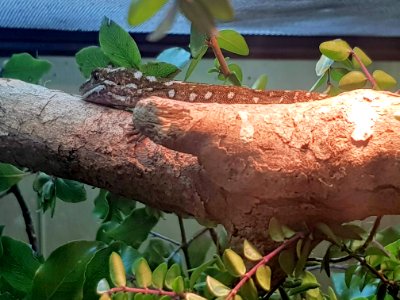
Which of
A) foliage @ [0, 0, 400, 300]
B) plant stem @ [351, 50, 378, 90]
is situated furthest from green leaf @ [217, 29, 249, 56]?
plant stem @ [351, 50, 378, 90]

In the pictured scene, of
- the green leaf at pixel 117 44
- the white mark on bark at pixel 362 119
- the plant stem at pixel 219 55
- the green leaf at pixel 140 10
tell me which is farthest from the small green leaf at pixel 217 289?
the green leaf at pixel 117 44

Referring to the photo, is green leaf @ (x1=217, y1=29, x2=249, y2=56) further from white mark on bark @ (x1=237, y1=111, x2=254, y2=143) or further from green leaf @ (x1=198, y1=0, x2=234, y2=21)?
green leaf @ (x1=198, y1=0, x2=234, y2=21)

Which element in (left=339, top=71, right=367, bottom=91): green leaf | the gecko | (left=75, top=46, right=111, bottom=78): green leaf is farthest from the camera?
(left=75, top=46, right=111, bottom=78): green leaf

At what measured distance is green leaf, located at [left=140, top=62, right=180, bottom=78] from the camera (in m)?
1.07

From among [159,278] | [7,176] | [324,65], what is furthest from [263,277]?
[7,176]

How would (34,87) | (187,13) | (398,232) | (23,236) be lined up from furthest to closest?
(23,236) < (34,87) < (398,232) < (187,13)

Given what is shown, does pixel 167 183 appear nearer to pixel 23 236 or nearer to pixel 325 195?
pixel 325 195

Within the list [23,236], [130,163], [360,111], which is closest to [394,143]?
[360,111]

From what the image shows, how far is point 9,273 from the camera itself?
0.96 m

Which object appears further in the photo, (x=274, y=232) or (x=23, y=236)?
(x=23, y=236)

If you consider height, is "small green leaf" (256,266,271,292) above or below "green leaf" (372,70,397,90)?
below

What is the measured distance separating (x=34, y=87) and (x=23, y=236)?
805mm

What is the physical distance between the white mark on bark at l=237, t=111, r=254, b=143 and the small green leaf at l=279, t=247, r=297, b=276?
14cm

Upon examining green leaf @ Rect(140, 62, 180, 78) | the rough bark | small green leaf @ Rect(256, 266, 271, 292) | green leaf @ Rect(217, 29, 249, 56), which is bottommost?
small green leaf @ Rect(256, 266, 271, 292)
